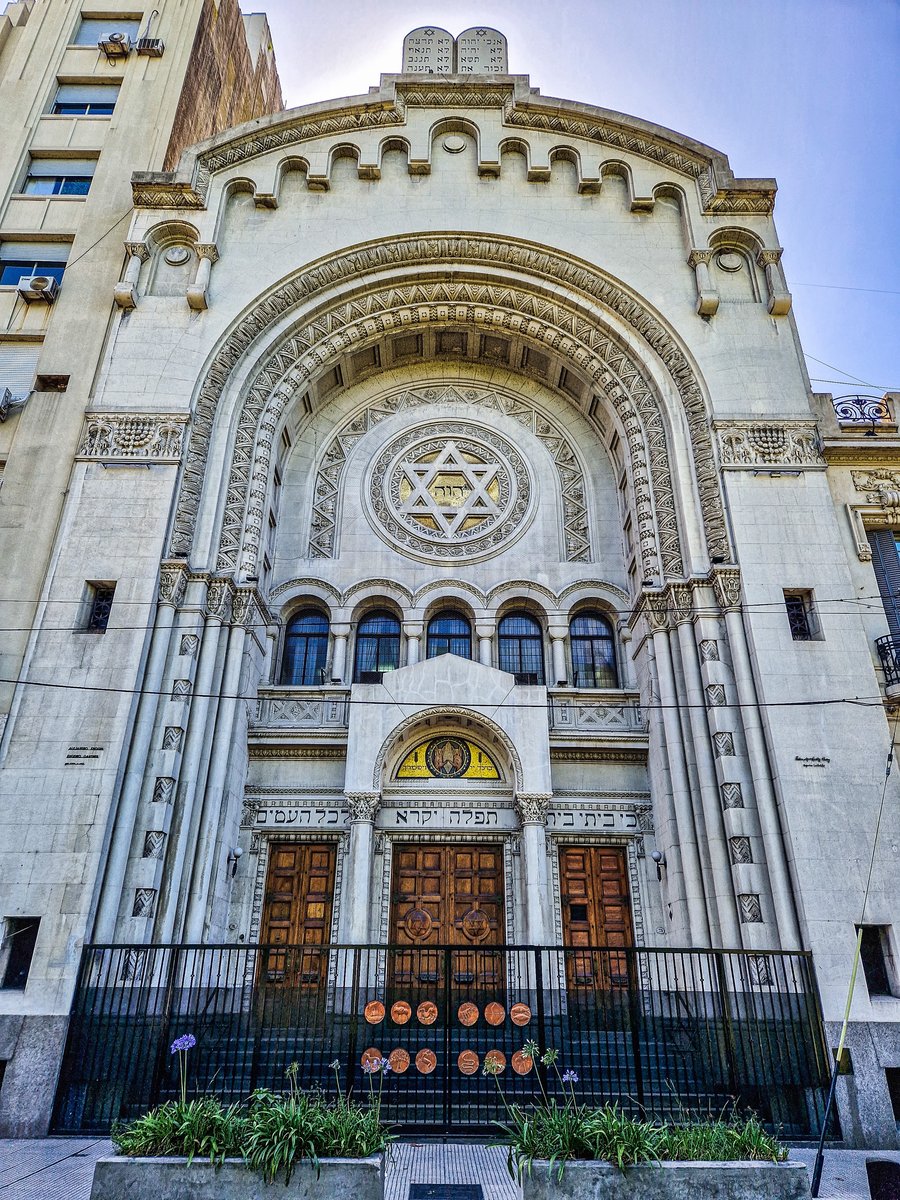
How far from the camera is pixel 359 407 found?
2089 cm

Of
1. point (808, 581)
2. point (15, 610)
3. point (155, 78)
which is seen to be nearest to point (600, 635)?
point (808, 581)

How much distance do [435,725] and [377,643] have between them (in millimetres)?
3028

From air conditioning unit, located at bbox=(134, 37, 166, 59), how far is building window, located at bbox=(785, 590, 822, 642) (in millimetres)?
23993

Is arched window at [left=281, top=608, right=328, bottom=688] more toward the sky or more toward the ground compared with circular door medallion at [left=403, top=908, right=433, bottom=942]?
more toward the sky

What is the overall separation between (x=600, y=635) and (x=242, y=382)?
10.7 metres

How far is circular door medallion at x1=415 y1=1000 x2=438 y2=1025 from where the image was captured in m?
9.45

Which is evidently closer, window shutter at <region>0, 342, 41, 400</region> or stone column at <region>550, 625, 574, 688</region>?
stone column at <region>550, 625, 574, 688</region>

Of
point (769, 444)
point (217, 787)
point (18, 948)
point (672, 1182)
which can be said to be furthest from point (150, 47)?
point (672, 1182)

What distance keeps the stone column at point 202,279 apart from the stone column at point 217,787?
7270 mm

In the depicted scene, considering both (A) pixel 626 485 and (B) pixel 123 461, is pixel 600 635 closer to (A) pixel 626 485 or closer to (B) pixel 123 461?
(A) pixel 626 485

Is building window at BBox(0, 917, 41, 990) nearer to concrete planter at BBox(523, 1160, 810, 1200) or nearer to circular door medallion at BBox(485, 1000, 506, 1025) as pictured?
circular door medallion at BBox(485, 1000, 506, 1025)

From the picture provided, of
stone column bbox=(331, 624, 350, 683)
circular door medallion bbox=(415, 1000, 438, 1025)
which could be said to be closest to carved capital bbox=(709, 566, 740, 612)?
stone column bbox=(331, 624, 350, 683)

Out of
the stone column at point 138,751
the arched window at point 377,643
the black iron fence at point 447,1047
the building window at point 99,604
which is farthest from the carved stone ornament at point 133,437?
the black iron fence at point 447,1047

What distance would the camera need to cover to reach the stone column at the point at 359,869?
14.0 m
